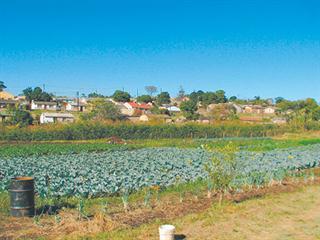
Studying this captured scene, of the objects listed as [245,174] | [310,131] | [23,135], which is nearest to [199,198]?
[245,174]

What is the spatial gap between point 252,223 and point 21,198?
19.6ft

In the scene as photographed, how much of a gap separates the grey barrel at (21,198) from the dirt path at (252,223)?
289cm

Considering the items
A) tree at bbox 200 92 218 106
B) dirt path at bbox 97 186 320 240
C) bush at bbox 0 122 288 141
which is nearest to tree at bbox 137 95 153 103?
tree at bbox 200 92 218 106

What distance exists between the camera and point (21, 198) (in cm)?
1033

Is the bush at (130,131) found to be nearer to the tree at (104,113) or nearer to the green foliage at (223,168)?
the tree at (104,113)

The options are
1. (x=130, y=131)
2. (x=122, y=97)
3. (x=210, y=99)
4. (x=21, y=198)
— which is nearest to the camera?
(x=21, y=198)

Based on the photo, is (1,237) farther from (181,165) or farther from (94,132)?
(94,132)

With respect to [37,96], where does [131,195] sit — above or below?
below

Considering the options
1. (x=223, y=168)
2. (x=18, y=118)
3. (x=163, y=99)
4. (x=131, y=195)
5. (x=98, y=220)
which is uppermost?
(x=163, y=99)

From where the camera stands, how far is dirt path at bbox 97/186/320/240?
349 inches

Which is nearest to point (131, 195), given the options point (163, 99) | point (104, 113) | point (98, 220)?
point (98, 220)

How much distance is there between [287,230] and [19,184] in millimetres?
6846

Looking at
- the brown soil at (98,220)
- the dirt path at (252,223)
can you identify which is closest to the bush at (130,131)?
the brown soil at (98,220)

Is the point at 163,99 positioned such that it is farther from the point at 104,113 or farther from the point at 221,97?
the point at 104,113
